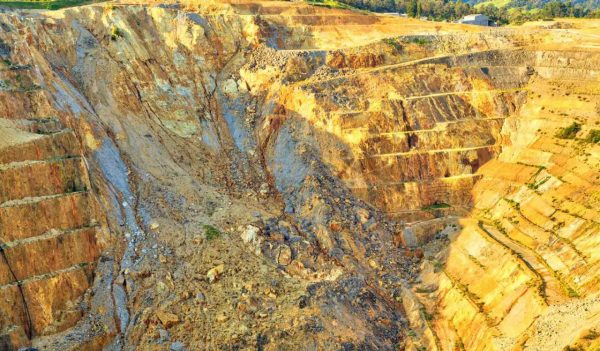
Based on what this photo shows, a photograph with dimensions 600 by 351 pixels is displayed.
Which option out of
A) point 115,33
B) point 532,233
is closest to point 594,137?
point 532,233

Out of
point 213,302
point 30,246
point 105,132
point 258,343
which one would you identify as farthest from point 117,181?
point 258,343

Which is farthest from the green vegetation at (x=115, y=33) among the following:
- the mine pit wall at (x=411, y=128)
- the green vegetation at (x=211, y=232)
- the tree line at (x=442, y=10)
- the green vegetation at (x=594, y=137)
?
the tree line at (x=442, y=10)

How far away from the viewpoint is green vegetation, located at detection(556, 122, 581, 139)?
3842 centimetres

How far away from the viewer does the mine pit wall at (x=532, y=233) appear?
28406 millimetres

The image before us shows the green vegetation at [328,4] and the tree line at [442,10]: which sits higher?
the green vegetation at [328,4]

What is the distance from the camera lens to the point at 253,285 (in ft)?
107

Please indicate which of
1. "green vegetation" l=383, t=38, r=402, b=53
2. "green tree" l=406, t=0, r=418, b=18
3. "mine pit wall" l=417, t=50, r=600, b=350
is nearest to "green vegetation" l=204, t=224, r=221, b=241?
"mine pit wall" l=417, t=50, r=600, b=350

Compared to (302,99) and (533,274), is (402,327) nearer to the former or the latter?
(533,274)

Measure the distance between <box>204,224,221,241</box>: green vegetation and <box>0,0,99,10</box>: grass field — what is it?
28740mm

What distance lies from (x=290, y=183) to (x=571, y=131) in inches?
Result: 759

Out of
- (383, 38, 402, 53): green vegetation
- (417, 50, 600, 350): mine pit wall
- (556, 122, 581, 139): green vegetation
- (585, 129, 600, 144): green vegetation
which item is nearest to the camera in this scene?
(417, 50, 600, 350): mine pit wall

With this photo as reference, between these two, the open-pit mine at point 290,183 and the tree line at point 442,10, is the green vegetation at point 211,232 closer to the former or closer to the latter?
the open-pit mine at point 290,183

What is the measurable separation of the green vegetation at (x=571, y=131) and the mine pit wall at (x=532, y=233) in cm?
33

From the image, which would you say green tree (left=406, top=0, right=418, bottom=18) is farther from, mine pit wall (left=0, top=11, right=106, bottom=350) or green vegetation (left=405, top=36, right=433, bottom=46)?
mine pit wall (left=0, top=11, right=106, bottom=350)
